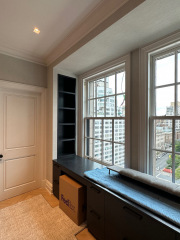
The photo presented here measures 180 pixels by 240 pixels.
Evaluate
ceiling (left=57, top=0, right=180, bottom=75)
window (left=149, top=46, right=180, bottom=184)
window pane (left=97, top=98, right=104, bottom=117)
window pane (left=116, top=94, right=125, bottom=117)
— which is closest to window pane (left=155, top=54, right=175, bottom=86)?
window (left=149, top=46, right=180, bottom=184)

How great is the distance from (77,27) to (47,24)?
0.37m

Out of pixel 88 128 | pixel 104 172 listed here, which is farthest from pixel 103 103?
pixel 104 172

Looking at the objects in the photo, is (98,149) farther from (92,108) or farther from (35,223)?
(35,223)

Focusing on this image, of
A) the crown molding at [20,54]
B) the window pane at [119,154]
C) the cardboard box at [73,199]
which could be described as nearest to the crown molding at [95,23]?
the crown molding at [20,54]

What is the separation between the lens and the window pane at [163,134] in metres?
1.48

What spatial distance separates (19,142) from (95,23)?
2.25 m

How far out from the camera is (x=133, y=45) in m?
1.61

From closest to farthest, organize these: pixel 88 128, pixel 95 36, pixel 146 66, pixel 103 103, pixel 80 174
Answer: pixel 95 36 → pixel 146 66 → pixel 80 174 → pixel 103 103 → pixel 88 128

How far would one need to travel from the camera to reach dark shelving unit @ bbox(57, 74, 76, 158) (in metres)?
2.64

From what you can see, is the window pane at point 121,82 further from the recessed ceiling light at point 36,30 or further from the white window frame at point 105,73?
the recessed ceiling light at point 36,30

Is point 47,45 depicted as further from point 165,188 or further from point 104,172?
point 165,188

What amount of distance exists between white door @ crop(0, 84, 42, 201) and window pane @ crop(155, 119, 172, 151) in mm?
2132

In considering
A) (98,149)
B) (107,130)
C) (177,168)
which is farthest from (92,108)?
(177,168)

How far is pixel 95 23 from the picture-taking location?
143cm
